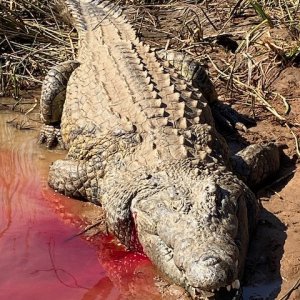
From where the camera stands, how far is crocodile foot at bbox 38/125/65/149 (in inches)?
236

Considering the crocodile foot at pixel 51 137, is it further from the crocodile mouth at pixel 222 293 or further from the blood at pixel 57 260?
the crocodile mouth at pixel 222 293

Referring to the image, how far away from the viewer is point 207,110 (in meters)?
5.34

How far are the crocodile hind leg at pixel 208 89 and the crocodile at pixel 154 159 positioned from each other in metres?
0.02

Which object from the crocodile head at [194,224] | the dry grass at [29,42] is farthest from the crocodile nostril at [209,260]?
the dry grass at [29,42]

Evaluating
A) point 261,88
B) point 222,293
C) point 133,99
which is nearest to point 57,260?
point 222,293

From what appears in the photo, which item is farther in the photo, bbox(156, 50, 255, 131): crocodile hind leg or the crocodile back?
bbox(156, 50, 255, 131): crocodile hind leg

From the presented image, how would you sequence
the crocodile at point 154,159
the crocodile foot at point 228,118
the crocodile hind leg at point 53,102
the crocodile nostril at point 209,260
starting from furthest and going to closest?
the crocodile hind leg at point 53,102 < the crocodile foot at point 228,118 < the crocodile at point 154,159 < the crocodile nostril at point 209,260

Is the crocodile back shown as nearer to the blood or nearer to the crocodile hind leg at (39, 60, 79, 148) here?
the crocodile hind leg at (39, 60, 79, 148)

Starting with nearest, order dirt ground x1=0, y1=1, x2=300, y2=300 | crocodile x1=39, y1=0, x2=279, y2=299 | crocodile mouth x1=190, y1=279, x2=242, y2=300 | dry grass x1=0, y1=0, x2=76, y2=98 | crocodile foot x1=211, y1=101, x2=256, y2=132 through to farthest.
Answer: crocodile mouth x1=190, y1=279, x2=242, y2=300 < crocodile x1=39, y1=0, x2=279, y2=299 < dirt ground x1=0, y1=1, x2=300, y2=300 < crocodile foot x1=211, y1=101, x2=256, y2=132 < dry grass x1=0, y1=0, x2=76, y2=98

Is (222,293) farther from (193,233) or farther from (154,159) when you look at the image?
(154,159)

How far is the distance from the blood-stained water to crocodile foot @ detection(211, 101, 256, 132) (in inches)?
63.4

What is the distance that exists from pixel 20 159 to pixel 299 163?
2294 millimetres

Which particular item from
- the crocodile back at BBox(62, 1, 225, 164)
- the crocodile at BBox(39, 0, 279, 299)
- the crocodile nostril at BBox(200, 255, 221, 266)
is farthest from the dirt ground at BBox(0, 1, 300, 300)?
the crocodile back at BBox(62, 1, 225, 164)

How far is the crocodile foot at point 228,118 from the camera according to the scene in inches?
233
